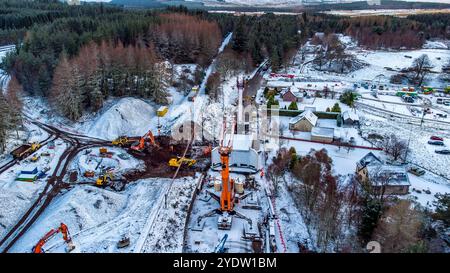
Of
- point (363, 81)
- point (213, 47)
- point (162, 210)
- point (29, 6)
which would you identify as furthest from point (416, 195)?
point (29, 6)

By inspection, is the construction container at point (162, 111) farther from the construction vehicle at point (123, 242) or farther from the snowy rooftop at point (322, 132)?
the construction vehicle at point (123, 242)

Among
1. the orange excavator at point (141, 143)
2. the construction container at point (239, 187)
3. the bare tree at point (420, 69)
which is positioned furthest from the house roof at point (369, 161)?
the bare tree at point (420, 69)

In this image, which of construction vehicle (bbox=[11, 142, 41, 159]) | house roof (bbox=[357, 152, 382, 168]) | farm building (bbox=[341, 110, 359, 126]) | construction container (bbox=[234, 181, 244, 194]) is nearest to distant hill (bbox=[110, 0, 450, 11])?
farm building (bbox=[341, 110, 359, 126])

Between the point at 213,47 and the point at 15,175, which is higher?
the point at 213,47

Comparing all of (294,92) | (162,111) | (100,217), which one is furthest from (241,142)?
(294,92)

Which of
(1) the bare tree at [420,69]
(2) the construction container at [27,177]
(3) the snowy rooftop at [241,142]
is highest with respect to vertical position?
(1) the bare tree at [420,69]

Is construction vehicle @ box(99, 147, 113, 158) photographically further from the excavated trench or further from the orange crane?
the orange crane

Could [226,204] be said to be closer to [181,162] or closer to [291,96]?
[181,162]
